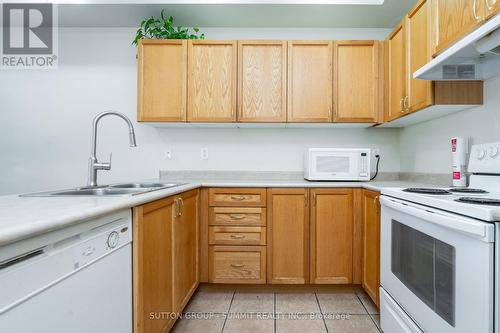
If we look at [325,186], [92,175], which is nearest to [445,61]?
[325,186]

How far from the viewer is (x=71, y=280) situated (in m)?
0.78

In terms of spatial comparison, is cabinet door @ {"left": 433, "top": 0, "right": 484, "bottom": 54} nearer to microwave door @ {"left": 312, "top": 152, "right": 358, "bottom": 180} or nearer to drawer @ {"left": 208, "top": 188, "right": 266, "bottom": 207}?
microwave door @ {"left": 312, "top": 152, "right": 358, "bottom": 180}

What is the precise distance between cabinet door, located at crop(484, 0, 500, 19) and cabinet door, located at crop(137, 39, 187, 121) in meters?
1.93

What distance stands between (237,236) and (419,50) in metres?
1.79

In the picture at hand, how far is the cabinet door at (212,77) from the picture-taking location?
2246 mm

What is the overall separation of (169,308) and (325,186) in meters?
1.33

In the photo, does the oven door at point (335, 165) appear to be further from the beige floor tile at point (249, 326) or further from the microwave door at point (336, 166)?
the beige floor tile at point (249, 326)

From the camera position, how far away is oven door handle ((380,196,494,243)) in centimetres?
78

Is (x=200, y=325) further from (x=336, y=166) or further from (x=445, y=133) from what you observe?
(x=445, y=133)

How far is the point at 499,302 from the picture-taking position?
0.76 metres

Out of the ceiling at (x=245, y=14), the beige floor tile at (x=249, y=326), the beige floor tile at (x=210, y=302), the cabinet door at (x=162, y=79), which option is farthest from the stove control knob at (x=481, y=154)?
the cabinet door at (x=162, y=79)

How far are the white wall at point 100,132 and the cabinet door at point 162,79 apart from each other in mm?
374

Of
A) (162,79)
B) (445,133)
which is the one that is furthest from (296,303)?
(162,79)

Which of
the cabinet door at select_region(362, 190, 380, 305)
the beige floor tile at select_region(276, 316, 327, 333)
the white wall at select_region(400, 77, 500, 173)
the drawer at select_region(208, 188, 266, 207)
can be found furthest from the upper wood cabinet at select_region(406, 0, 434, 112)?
the beige floor tile at select_region(276, 316, 327, 333)
